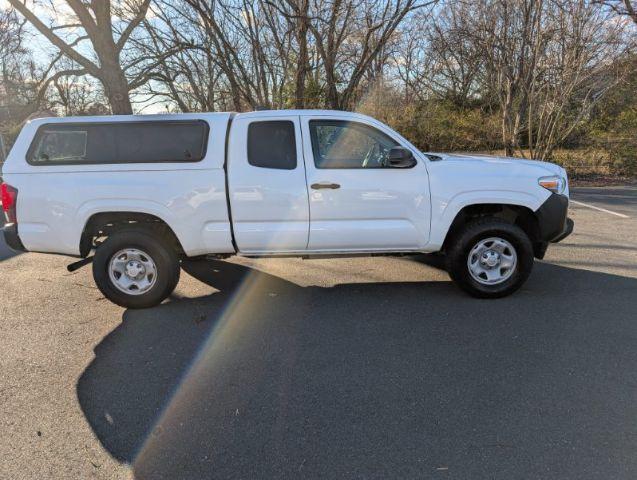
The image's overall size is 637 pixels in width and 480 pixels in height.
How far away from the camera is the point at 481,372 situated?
321 centimetres

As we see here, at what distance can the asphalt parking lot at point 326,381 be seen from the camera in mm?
2414

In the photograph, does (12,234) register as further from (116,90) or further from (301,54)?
(301,54)

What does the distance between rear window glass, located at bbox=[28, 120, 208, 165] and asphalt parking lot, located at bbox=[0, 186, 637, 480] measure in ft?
5.20

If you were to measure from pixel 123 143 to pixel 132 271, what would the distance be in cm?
131

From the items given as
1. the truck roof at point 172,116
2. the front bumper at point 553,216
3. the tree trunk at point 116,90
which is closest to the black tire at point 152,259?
the truck roof at point 172,116

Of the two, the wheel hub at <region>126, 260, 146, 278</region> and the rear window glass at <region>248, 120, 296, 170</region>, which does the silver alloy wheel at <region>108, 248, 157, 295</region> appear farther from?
the rear window glass at <region>248, 120, 296, 170</region>

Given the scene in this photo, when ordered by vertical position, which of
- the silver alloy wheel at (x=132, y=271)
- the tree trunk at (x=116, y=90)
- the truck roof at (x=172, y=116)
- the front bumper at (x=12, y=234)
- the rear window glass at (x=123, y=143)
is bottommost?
the silver alloy wheel at (x=132, y=271)

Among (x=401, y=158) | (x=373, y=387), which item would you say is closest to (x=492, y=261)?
(x=401, y=158)

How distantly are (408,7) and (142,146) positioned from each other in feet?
31.8

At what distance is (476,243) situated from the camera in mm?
4570

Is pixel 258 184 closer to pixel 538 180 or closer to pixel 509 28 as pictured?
pixel 538 180

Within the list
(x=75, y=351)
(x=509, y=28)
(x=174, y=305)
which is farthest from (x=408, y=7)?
(x=75, y=351)

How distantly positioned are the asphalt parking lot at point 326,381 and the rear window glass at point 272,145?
1.50 metres

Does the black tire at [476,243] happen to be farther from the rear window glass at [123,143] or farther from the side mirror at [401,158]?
the rear window glass at [123,143]
